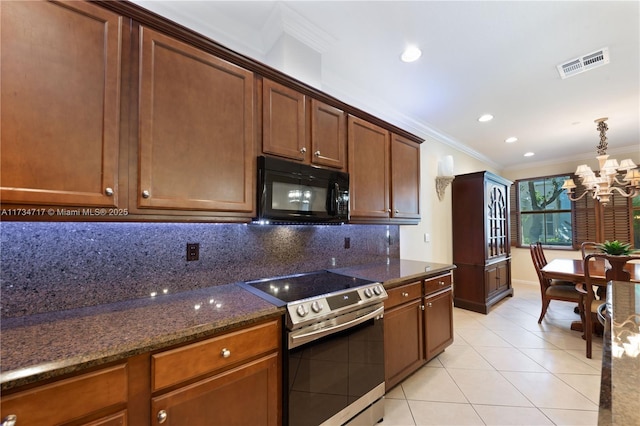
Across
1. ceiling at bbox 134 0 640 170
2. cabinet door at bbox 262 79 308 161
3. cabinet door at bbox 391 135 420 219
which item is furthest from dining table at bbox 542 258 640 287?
cabinet door at bbox 262 79 308 161

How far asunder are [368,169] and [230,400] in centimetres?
186

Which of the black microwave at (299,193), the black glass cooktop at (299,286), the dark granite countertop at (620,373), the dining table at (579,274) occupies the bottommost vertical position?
the dining table at (579,274)

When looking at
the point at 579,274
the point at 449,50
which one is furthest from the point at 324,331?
the point at 579,274

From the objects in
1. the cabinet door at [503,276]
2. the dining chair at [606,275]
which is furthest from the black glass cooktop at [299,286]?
the cabinet door at [503,276]

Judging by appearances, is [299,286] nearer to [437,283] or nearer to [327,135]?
[327,135]

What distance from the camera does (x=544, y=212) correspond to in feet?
18.1

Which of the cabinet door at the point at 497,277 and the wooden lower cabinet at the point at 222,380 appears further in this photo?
the cabinet door at the point at 497,277

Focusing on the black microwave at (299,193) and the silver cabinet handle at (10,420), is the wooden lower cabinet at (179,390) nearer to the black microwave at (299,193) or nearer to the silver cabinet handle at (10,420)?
the silver cabinet handle at (10,420)

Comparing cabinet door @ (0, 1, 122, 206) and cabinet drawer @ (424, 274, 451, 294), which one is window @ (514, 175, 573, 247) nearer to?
cabinet drawer @ (424, 274, 451, 294)

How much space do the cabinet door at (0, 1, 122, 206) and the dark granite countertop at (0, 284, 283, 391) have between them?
0.50 meters

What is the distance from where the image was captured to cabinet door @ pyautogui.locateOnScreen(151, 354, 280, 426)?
3.27 ft

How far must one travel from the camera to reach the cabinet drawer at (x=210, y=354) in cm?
97

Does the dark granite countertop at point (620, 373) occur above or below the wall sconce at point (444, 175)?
below

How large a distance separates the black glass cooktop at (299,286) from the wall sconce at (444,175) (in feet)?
8.83
